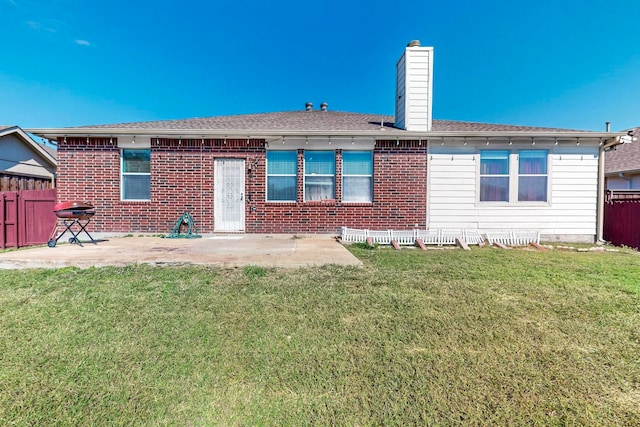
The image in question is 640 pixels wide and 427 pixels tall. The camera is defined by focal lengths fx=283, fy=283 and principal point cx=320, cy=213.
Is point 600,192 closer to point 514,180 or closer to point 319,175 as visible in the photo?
point 514,180

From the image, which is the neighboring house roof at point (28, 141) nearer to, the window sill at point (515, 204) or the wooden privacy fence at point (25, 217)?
the wooden privacy fence at point (25, 217)

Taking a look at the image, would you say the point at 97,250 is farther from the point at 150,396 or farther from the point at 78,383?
the point at 150,396

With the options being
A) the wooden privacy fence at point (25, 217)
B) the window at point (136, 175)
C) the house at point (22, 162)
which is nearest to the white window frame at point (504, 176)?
the window at point (136, 175)

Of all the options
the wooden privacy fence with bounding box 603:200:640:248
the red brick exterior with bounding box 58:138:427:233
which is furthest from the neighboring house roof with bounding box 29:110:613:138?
the wooden privacy fence with bounding box 603:200:640:248

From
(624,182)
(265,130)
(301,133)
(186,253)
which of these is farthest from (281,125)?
(624,182)

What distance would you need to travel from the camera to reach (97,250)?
568 centimetres

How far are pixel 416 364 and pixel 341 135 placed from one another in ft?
21.4

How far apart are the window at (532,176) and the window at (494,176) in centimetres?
38

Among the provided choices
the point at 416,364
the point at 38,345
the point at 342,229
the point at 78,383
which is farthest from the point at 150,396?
the point at 342,229

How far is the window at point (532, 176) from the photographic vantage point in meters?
8.00

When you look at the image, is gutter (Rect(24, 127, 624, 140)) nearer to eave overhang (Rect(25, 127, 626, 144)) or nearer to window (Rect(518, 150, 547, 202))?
eave overhang (Rect(25, 127, 626, 144))

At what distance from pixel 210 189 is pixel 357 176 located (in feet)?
13.7

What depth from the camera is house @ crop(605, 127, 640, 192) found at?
12484mm

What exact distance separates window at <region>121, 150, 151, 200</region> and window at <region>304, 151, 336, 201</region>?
174 inches
